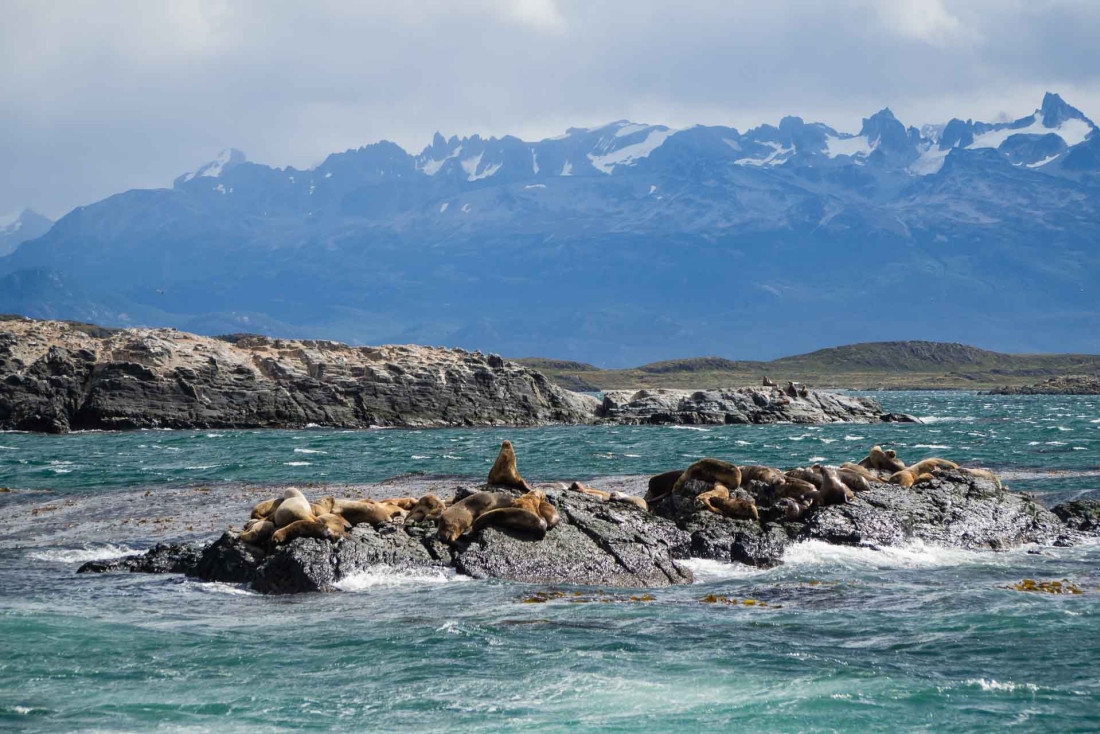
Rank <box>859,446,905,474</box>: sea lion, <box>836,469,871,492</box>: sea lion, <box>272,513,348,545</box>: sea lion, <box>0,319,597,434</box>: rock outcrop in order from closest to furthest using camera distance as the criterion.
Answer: <box>272,513,348,545</box>: sea lion < <box>836,469,871,492</box>: sea lion < <box>859,446,905,474</box>: sea lion < <box>0,319,597,434</box>: rock outcrop

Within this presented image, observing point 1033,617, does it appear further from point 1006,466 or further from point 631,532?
point 1006,466

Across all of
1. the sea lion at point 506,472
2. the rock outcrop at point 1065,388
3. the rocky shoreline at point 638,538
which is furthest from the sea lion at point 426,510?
the rock outcrop at point 1065,388

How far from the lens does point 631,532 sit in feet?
70.5

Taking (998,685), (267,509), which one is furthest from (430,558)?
(998,685)

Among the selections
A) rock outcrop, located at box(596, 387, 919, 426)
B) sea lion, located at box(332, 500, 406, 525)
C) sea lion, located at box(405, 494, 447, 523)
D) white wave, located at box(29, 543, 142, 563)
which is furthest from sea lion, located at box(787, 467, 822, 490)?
rock outcrop, located at box(596, 387, 919, 426)

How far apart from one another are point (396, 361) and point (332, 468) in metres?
43.9

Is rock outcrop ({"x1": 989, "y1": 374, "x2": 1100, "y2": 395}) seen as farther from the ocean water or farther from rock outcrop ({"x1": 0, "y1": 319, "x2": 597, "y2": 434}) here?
the ocean water

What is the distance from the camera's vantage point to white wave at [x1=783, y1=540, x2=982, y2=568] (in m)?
21.3

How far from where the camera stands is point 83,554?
22.5 meters

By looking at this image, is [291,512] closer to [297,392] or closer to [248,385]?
[248,385]

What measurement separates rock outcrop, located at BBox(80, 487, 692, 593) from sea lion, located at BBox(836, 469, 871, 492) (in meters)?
6.10

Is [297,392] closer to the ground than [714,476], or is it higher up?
higher up

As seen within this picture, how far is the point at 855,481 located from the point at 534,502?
880 cm

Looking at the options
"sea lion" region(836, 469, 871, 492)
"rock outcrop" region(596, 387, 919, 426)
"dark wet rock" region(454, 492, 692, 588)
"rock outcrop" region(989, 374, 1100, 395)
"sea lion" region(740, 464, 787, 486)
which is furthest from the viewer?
"rock outcrop" region(989, 374, 1100, 395)
